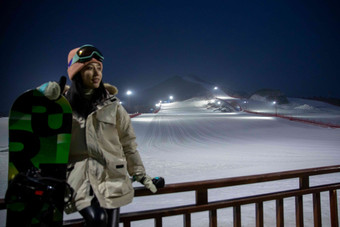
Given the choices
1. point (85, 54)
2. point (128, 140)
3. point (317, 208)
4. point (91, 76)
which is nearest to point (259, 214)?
point (317, 208)

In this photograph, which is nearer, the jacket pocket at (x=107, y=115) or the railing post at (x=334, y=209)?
the jacket pocket at (x=107, y=115)

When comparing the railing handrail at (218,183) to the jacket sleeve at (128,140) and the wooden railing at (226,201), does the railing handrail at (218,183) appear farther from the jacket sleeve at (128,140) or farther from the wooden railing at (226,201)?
the jacket sleeve at (128,140)

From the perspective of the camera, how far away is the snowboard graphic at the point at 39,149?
A: 1.42m

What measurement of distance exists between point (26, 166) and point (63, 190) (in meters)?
0.27

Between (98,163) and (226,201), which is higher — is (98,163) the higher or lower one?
the higher one

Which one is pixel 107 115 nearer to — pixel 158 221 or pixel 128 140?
pixel 128 140

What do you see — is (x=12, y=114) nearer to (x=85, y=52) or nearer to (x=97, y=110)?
(x=97, y=110)

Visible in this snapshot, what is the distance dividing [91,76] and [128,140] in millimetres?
506

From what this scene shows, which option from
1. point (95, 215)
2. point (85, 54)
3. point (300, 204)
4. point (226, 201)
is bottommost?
point (300, 204)

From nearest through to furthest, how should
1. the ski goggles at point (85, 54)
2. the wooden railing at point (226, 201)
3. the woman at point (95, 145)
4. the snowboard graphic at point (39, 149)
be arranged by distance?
the snowboard graphic at point (39, 149)
the woman at point (95, 145)
the ski goggles at point (85, 54)
the wooden railing at point (226, 201)

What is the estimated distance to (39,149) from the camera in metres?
1.52

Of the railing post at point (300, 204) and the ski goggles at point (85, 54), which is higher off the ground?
the ski goggles at point (85, 54)

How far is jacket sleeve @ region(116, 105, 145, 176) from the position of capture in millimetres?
1715

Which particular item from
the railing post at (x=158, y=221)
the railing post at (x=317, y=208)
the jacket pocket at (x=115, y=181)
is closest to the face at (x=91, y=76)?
the jacket pocket at (x=115, y=181)
